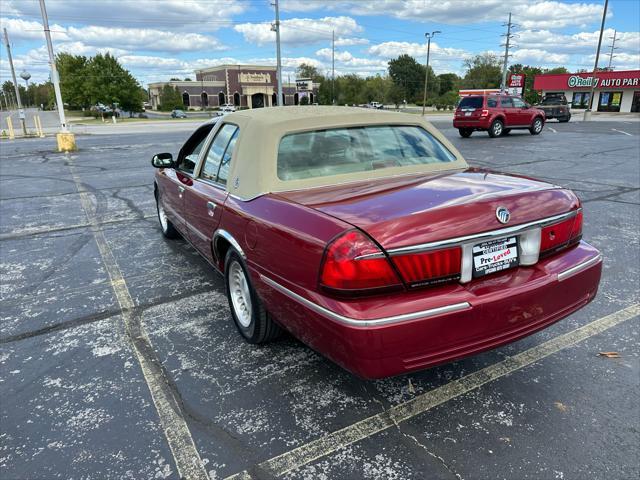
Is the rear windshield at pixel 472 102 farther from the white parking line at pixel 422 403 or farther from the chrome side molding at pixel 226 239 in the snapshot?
the chrome side molding at pixel 226 239

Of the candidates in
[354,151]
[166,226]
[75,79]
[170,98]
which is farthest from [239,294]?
[170,98]

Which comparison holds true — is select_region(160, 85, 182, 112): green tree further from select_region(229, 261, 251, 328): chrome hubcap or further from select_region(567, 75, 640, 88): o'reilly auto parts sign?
select_region(229, 261, 251, 328): chrome hubcap

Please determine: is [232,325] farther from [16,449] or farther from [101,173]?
[101,173]

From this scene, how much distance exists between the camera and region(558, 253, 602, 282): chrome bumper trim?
2510mm

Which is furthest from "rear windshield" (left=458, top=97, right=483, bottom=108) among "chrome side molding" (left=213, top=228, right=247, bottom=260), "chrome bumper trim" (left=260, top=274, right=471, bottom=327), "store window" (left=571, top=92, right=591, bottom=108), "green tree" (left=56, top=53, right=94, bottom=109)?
"green tree" (left=56, top=53, right=94, bottom=109)

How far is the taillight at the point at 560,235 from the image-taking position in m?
2.55

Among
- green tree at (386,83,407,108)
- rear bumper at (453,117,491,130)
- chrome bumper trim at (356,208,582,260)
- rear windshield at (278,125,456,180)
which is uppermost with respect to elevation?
green tree at (386,83,407,108)

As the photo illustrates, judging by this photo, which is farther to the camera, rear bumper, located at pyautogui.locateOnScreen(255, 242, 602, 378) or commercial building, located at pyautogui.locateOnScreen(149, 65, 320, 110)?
commercial building, located at pyautogui.locateOnScreen(149, 65, 320, 110)

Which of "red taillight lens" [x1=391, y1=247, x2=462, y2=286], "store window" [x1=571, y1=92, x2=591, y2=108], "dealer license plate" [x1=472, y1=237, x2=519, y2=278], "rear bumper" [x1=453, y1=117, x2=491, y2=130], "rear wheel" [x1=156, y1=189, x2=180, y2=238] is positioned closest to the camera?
"red taillight lens" [x1=391, y1=247, x2=462, y2=286]

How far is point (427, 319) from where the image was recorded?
6.86 ft

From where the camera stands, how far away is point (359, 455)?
2.21 meters

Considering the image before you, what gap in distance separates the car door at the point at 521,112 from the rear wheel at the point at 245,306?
20076 millimetres

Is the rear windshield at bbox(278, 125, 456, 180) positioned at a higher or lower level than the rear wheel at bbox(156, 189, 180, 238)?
higher

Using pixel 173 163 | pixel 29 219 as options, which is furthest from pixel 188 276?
pixel 29 219
